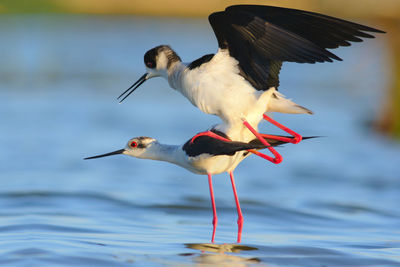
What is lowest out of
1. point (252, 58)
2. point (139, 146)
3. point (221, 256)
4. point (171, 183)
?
point (221, 256)

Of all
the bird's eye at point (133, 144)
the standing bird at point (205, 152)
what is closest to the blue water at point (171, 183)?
the standing bird at point (205, 152)

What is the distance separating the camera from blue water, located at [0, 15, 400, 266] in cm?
554

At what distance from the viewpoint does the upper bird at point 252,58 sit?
17.2 ft

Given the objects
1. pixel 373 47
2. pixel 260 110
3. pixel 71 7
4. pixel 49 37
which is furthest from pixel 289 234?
pixel 71 7

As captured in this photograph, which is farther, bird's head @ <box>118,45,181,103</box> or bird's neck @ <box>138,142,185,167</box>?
bird's neck @ <box>138,142,185,167</box>

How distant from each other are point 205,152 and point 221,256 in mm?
789

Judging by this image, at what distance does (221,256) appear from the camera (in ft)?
17.4

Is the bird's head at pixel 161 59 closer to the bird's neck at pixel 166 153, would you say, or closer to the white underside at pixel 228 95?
the white underside at pixel 228 95

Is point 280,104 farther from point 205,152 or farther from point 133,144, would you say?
point 133,144

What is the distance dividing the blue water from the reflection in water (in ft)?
0.04

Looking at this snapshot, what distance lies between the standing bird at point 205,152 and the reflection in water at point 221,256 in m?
0.28

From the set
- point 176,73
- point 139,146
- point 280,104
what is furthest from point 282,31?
point 139,146

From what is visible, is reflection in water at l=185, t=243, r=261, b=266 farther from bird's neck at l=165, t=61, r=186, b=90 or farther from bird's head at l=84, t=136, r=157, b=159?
bird's neck at l=165, t=61, r=186, b=90

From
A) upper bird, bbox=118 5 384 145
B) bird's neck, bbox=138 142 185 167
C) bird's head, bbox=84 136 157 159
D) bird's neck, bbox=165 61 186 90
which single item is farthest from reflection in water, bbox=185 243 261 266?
bird's neck, bbox=165 61 186 90
